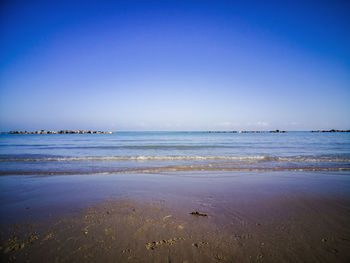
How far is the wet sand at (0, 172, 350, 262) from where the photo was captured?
118 inches

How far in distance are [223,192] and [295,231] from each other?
2.74 meters

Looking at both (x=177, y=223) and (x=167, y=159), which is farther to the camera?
(x=167, y=159)

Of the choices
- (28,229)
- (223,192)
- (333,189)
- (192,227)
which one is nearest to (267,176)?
(333,189)

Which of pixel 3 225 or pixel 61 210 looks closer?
pixel 3 225

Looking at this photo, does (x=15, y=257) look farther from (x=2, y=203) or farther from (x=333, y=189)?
(x=333, y=189)

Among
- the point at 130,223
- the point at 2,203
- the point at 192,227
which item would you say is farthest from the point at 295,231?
the point at 2,203

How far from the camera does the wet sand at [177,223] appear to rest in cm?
300

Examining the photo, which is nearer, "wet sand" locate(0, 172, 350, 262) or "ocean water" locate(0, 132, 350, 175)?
"wet sand" locate(0, 172, 350, 262)

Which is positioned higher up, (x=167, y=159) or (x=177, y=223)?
(x=177, y=223)

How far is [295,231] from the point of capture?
3.70 meters

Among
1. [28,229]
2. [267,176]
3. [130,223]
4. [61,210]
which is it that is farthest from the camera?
[267,176]

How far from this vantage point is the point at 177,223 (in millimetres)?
4035

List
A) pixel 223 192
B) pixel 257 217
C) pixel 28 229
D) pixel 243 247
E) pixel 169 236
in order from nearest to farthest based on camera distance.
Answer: pixel 243 247
pixel 169 236
pixel 28 229
pixel 257 217
pixel 223 192

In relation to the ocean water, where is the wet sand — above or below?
above
